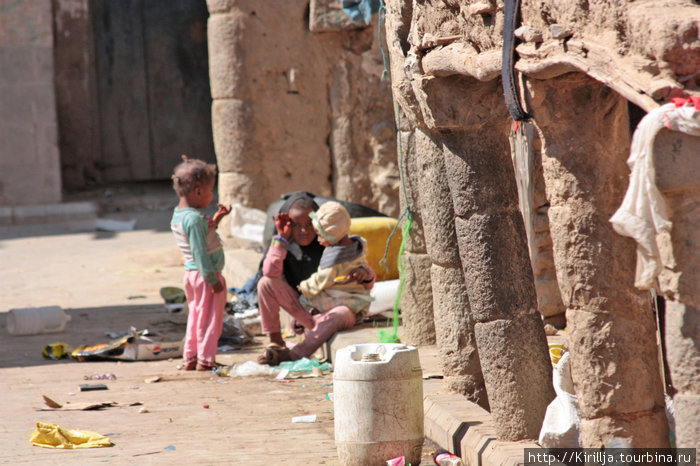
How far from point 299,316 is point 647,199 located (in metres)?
4.25

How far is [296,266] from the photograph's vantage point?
6910mm

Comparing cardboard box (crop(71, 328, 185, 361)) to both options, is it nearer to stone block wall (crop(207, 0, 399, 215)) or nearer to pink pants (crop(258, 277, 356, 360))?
pink pants (crop(258, 277, 356, 360))

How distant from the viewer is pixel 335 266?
6.54 m

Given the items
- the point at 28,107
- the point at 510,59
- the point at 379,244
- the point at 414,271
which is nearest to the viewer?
the point at 510,59

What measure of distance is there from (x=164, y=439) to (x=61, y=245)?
991 centimetres

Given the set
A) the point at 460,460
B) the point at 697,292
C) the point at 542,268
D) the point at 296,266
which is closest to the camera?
the point at 697,292

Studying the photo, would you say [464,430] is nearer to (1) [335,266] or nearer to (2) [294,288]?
(1) [335,266]

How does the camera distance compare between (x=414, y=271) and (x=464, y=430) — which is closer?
(x=464, y=430)

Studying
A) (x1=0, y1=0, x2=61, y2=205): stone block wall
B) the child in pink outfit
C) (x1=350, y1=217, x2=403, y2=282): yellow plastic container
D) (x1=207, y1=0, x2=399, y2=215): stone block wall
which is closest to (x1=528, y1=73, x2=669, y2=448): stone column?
the child in pink outfit

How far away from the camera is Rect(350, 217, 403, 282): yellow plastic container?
8.16 metres

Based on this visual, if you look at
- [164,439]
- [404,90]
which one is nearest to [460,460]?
[164,439]

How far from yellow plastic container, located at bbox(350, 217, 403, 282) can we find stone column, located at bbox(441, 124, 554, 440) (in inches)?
152

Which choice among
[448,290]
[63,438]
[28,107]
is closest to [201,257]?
[63,438]

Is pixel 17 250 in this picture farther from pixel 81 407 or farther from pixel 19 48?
pixel 81 407
